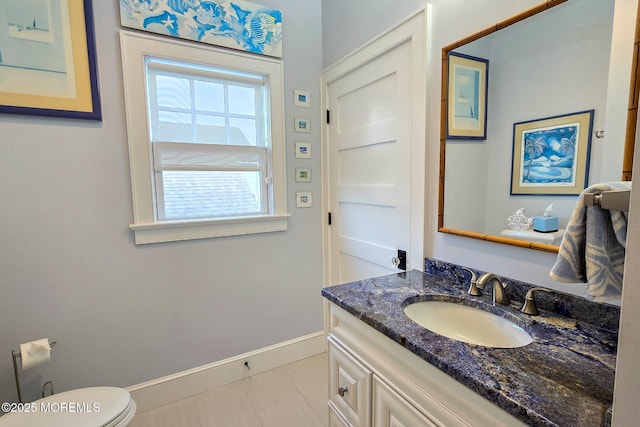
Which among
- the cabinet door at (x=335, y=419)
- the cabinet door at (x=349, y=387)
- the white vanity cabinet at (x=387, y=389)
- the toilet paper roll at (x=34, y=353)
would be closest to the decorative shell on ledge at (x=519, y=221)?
the white vanity cabinet at (x=387, y=389)

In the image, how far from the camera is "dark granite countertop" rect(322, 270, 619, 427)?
610 millimetres

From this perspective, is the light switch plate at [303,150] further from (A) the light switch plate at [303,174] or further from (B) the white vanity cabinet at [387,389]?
(B) the white vanity cabinet at [387,389]

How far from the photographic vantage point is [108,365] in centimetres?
169

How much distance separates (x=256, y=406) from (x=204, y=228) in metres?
1.12

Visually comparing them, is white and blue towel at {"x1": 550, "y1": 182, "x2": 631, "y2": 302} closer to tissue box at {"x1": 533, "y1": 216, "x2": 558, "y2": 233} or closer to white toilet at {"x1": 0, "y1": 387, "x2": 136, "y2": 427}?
tissue box at {"x1": 533, "y1": 216, "x2": 558, "y2": 233}

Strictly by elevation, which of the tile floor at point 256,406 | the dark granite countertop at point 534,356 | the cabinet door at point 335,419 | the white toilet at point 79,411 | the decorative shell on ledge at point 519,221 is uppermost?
the decorative shell on ledge at point 519,221

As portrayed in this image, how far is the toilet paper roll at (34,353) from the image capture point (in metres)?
1.39

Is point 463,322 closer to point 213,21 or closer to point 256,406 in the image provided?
point 256,406

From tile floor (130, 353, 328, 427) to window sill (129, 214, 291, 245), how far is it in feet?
3.29

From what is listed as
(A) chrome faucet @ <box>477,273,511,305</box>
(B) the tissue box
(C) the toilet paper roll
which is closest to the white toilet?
(C) the toilet paper roll

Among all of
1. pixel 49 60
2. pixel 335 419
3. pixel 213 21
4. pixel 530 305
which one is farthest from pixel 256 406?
pixel 213 21

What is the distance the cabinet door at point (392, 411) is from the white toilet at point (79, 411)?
1.02 metres

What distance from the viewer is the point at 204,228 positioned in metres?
1.87

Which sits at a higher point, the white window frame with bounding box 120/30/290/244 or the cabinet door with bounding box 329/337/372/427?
the white window frame with bounding box 120/30/290/244
